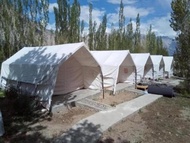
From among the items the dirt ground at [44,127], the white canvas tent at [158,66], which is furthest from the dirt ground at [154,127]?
the white canvas tent at [158,66]

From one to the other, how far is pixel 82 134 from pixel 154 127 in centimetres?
276

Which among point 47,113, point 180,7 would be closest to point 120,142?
point 47,113

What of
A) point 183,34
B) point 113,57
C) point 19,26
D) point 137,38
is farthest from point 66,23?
point 137,38

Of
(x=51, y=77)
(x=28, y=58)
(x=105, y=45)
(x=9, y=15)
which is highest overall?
(x=9, y=15)

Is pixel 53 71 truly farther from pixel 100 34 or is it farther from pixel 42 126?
pixel 100 34

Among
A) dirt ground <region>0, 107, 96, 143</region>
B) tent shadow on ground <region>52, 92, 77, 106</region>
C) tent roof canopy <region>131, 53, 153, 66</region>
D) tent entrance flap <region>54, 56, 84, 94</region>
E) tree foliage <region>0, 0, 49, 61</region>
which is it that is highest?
tree foliage <region>0, 0, 49, 61</region>

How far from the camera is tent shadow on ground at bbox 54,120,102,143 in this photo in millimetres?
5430

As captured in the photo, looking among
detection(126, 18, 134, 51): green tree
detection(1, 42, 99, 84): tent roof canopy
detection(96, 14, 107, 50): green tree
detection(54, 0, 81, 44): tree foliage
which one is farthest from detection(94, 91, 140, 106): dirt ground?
detection(126, 18, 134, 51): green tree

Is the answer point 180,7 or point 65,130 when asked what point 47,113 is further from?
point 180,7

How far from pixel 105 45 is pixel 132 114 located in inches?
855

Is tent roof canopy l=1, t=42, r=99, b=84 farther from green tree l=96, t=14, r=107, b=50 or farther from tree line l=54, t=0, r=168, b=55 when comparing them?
green tree l=96, t=14, r=107, b=50

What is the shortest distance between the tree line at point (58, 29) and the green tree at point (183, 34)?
12.7m

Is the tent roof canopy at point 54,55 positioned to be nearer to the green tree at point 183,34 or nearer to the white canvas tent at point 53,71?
the white canvas tent at point 53,71

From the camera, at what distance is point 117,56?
1359cm
